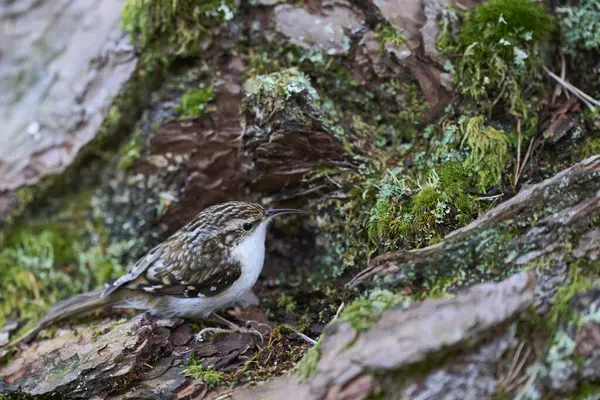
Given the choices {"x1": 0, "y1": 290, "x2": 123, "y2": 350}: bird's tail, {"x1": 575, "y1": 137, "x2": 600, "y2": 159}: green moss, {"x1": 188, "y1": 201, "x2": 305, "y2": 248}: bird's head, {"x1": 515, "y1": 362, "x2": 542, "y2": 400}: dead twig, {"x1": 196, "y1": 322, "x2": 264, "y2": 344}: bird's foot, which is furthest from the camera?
{"x1": 0, "y1": 290, "x2": 123, "y2": 350}: bird's tail

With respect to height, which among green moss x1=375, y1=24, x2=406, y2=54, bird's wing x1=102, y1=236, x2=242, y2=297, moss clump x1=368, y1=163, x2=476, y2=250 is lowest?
bird's wing x1=102, y1=236, x2=242, y2=297

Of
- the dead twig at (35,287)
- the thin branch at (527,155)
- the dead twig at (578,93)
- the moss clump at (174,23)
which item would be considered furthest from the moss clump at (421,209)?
the dead twig at (35,287)

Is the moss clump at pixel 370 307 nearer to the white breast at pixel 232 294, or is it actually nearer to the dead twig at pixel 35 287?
the white breast at pixel 232 294

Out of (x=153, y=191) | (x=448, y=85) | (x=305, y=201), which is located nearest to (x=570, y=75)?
(x=448, y=85)

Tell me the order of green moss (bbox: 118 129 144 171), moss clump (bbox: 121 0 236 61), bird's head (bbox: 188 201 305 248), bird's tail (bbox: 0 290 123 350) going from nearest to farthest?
bird's head (bbox: 188 201 305 248), bird's tail (bbox: 0 290 123 350), moss clump (bbox: 121 0 236 61), green moss (bbox: 118 129 144 171)

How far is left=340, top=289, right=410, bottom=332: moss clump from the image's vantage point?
284cm

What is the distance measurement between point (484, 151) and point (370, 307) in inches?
63.2

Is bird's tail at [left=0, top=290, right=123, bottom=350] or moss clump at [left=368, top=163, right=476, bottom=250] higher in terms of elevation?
moss clump at [left=368, top=163, right=476, bottom=250]

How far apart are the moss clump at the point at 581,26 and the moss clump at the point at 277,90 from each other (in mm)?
1873

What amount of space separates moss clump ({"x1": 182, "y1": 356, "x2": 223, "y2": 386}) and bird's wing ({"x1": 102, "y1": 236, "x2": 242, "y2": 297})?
68 cm

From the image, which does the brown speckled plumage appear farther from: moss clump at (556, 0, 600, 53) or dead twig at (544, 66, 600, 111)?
moss clump at (556, 0, 600, 53)

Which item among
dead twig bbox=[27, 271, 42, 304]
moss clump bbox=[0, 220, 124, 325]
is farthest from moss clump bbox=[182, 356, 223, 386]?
dead twig bbox=[27, 271, 42, 304]

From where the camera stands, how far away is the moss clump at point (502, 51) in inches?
163

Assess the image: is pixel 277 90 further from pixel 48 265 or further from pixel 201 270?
pixel 48 265
